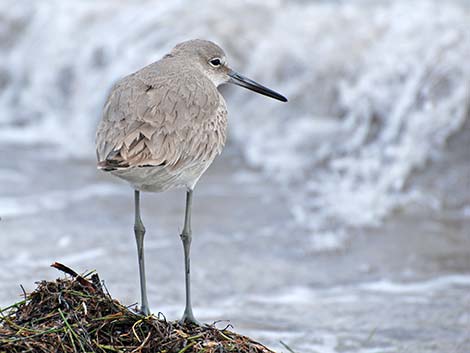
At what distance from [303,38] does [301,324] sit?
5406 mm

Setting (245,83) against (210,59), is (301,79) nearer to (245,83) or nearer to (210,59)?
(245,83)

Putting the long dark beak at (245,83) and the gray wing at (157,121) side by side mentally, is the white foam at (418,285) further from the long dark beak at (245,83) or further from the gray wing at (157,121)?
the gray wing at (157,121)

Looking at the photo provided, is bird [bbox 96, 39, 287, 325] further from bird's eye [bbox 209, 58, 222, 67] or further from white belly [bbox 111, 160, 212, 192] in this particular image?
bird's eye [bbox 209, 58, 222, 67]

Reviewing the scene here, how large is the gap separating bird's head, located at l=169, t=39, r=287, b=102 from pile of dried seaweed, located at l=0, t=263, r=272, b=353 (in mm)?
1760

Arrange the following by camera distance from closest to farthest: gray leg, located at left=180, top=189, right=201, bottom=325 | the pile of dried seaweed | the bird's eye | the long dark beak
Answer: the pile of dried seaweed < gray leg, located at left=180, top=189, right=201, bottom=325 < the bird's eye < the long dark beak

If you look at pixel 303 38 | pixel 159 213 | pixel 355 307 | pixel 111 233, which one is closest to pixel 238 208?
pixel 159 213

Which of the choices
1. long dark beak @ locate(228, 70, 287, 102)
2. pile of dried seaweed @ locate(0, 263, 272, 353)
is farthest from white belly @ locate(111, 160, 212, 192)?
long dark beak @ locate(228, 70, 287, 102)

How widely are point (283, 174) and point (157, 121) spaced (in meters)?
4.07

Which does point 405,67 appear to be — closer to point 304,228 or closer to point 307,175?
point 307,175

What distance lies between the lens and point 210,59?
5234mm

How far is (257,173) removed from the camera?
821cm

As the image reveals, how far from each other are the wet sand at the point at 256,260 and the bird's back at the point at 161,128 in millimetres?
1074

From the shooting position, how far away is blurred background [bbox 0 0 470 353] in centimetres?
550

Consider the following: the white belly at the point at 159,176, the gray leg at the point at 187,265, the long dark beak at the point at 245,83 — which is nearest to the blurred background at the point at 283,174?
the gray leg at the point at 187,265
